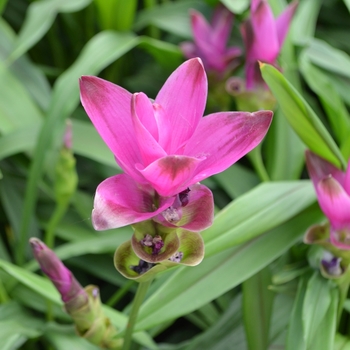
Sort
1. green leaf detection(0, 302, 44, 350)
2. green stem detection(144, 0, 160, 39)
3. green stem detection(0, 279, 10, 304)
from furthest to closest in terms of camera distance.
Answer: green stem detection(144, 0, 160, 39), green stem detection(0, 279, 10, 304), green leaf detection(0, 302, 44, 350)

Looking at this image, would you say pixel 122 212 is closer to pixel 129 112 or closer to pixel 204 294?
pixel 129 112

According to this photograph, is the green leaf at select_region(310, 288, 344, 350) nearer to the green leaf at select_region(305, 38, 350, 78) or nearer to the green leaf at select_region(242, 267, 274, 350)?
the green leaf at select_region(242, 267, 274, 350)

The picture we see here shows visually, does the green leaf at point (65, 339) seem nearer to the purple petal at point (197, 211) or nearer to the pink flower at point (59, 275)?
the pink flower at point (59, 275)

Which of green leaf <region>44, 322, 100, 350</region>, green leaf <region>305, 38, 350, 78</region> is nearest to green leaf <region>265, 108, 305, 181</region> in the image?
green leaf <region>305, 38, 350, 78</region>

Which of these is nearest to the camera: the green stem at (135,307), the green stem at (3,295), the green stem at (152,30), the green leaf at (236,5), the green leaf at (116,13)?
the green stem at (135,307)

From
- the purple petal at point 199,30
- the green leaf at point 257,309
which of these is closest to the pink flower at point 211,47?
the purple petal at point 199,30

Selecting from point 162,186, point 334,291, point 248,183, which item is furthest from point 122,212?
point 248,183
